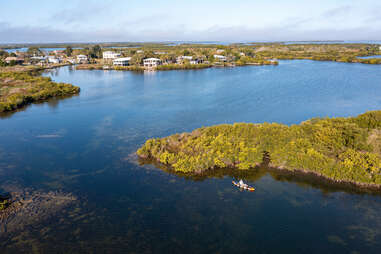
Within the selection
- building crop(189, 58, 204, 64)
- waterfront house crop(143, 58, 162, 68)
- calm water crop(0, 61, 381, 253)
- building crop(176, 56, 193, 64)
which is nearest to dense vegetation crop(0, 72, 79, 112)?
calm water crop(0, 61, 381, 253)

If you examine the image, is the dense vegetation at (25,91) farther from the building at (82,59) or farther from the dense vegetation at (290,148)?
the building at (82,59)

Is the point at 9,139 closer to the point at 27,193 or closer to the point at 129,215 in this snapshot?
the point at 27,193

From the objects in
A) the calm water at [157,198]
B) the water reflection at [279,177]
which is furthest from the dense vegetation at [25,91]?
the water reflection at [279,177]

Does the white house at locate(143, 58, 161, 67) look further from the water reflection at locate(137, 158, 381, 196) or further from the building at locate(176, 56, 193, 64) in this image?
the water reflection at locate(137, 158, 381, 196)

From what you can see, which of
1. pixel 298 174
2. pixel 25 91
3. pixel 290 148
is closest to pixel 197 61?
pixel 25 91

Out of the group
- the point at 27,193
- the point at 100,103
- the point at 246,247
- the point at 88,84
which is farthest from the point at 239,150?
the point at 88,84
